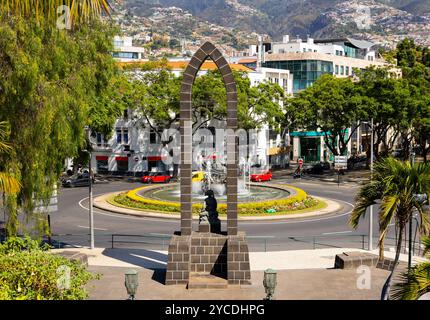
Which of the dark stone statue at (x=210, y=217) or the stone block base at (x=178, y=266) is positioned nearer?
the stone block base at (x=178, y=266)

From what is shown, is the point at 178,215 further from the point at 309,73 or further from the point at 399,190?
the point at 309,73

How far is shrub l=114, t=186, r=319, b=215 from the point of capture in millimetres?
36750

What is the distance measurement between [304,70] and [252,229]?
54378 mm

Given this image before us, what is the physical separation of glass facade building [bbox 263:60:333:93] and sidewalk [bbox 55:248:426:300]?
59097mm

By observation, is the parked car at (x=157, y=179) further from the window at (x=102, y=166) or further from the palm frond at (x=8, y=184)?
the palm frond at (x=8, y=184)

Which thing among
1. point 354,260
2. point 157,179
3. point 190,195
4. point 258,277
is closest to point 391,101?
point 157,179

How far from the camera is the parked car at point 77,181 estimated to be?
172 ft

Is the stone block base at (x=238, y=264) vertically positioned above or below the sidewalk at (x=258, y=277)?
above

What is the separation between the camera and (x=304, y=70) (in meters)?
83.2

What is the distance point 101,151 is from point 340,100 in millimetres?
28063

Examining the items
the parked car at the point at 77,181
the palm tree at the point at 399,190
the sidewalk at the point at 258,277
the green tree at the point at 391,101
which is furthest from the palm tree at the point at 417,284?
the green tree at the point at 391,101

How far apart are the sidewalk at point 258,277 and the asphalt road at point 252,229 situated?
6.48ft

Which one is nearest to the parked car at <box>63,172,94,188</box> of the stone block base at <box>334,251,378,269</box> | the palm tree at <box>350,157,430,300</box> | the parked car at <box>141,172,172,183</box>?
the parked car at <box>141,172,172,183</box>
